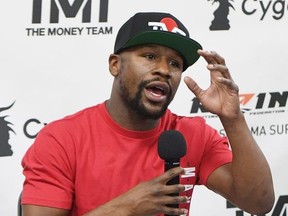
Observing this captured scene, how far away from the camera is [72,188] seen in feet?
4.34

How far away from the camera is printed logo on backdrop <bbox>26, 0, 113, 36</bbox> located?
1.90 m

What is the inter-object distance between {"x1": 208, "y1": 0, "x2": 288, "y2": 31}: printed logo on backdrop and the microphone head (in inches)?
40.4

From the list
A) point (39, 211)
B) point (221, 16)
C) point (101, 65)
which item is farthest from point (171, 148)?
point (221, 16)

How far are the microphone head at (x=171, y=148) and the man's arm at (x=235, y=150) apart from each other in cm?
19

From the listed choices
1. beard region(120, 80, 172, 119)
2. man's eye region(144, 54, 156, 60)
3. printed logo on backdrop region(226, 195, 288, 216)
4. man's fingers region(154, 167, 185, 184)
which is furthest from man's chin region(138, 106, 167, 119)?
printed logo on backdrop region(226, 195, 288, 216)

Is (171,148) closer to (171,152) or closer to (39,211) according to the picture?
(171,152)

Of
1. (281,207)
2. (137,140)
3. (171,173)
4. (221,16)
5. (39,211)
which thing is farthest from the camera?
(281,207)

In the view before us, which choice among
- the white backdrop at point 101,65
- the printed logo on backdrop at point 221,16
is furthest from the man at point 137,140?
the printed logo on backdrop at point 221,16

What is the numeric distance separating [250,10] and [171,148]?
1168 millimetres

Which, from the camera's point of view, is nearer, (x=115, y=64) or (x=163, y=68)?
(x=163, y=68)

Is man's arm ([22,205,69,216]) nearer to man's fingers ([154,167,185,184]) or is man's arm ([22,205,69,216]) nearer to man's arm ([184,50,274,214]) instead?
man's fingers ([154,167,185,184])

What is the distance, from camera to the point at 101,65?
1.98 meters

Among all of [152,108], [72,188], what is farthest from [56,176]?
[152,108]

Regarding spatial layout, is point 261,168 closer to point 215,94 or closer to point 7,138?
point 215,94
